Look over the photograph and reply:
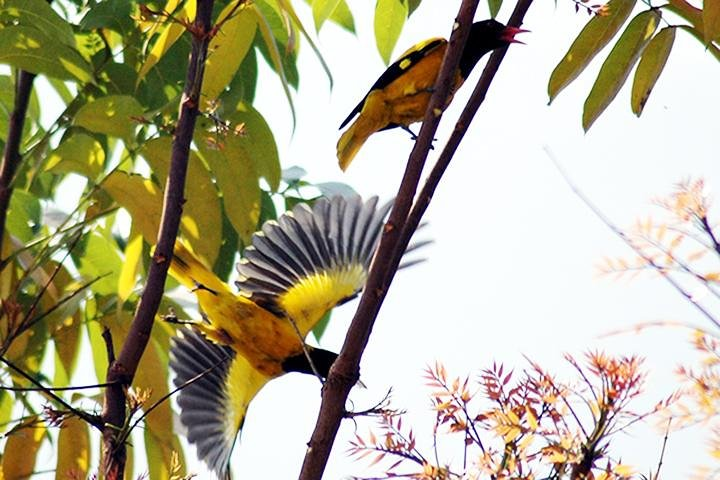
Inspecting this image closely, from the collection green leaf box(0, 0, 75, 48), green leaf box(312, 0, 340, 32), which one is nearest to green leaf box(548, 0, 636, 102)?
green leaf box(312, 0, 340, 32)

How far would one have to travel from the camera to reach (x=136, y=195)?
1721 millimetres

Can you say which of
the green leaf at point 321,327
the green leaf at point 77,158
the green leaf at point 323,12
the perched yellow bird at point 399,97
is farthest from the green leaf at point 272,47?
the perched yellow bird at point 399,97

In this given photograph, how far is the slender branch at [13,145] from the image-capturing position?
1.81 meters

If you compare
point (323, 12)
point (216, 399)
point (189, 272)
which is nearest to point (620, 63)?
point (323, 12)

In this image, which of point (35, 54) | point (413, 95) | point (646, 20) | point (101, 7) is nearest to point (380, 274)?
point (646, 20)

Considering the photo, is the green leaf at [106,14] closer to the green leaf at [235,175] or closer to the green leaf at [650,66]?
the green leaf at [235,175]

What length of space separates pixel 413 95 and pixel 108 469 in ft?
5.94

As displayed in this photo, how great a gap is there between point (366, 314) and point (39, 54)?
34.7 inches

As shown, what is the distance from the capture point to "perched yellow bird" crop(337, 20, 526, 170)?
9.13 feet

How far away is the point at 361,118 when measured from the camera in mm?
2867

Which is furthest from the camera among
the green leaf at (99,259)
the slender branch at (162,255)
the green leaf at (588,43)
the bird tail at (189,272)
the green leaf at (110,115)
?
the bird tail at (189,272)

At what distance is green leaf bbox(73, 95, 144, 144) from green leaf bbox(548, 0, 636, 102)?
61 centimetres

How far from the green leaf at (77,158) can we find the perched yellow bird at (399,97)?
103cm

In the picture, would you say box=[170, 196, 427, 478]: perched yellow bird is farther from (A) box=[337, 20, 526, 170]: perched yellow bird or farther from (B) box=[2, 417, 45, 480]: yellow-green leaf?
(B) box=[2, 417, 45, 480]: yellow-green leaf
